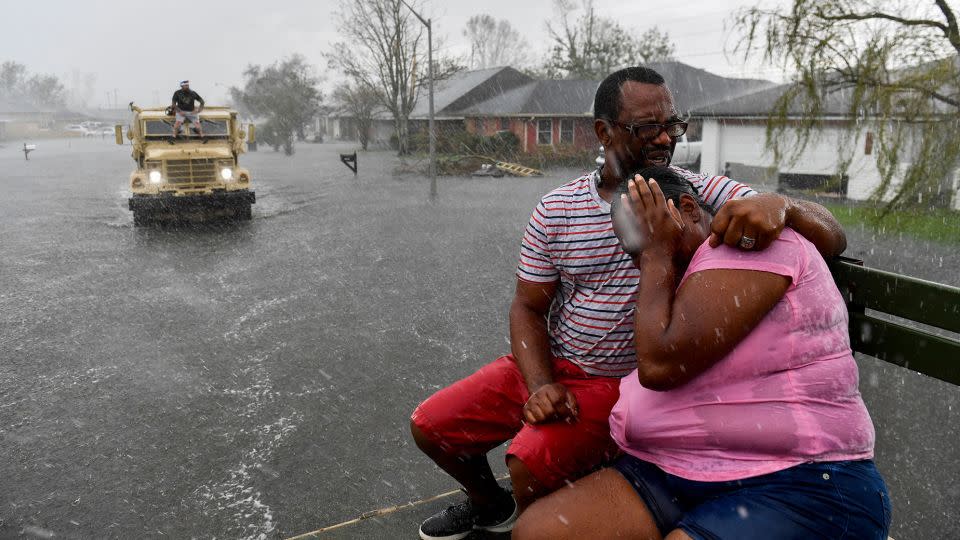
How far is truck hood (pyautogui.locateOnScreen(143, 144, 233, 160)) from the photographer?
51.2 ft

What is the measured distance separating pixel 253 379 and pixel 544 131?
3804 cm

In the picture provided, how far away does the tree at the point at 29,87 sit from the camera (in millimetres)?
117438

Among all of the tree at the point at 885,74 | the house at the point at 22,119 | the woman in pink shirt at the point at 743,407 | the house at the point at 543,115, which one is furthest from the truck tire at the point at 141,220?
the house at the point at 22,119

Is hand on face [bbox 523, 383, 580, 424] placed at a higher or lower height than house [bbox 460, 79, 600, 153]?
lower

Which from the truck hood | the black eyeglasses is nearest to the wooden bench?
the black eyeglasses

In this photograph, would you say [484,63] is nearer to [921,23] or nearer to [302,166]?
[302,166]

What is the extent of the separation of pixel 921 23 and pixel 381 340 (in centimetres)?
1084

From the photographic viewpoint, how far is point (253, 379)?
6242 mm

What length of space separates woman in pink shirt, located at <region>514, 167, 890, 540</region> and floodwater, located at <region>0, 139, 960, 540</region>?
1.52 metres

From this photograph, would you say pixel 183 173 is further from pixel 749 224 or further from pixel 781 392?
pixel 781 392

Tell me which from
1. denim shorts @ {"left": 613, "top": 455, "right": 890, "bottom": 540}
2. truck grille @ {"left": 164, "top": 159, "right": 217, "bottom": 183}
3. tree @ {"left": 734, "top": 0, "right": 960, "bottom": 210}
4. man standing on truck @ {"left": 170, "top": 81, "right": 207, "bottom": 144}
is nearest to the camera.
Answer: denim shorts @ {"left": 613, "top": 455, "right": 890, "bottom": 540}

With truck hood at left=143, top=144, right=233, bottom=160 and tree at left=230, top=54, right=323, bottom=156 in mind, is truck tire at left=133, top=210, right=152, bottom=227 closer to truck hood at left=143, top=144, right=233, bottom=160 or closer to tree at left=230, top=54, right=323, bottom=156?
truck hood at left=143, top=144, right=233, bottom=160

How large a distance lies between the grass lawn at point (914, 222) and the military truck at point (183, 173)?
40.7ft

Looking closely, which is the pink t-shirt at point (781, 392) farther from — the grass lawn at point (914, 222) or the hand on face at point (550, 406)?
the grass lawn at point (914, 222)
